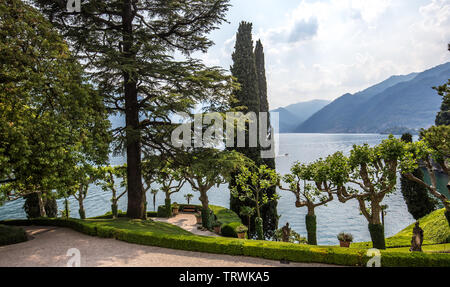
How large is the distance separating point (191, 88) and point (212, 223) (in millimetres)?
9724

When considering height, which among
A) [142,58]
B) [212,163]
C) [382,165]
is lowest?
[382,165]

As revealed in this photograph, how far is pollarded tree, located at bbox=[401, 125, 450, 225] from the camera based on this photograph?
10.3 m

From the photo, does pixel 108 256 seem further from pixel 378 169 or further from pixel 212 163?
pixel 378 169

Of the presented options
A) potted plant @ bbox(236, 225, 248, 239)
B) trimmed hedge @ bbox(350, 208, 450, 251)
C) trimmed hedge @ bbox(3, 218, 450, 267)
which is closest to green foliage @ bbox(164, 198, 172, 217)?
potted plant @ bbox(236, 225, 248, 239)

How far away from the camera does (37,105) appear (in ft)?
28.6

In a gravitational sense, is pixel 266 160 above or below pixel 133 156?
below

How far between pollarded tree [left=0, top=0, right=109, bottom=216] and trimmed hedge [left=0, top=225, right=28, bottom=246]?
2.63m

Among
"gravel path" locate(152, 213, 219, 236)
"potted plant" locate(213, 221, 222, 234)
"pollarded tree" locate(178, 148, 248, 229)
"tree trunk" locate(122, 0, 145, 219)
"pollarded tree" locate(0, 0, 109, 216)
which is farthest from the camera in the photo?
"gravel path" locate(152, 213, 219, 236)

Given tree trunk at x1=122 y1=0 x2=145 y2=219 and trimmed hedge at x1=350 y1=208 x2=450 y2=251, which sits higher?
tree trunk at x1=122 y1=0 x2=145 y2=219

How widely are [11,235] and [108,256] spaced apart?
4908 mm

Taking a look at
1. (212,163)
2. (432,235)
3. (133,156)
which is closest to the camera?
(212,163)

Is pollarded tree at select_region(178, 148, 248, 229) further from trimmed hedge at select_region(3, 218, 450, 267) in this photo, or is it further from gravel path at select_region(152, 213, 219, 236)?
gravel path at select_region(152, 213, 219, 236)

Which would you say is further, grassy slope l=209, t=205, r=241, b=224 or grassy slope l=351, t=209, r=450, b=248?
grassy slope l=209, t=205, r=241, b=224

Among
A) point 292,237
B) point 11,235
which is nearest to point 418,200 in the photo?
point 292,237
